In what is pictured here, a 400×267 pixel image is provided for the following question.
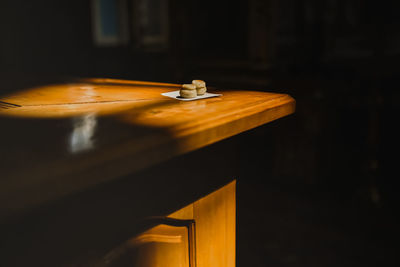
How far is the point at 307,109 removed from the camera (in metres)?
3.51

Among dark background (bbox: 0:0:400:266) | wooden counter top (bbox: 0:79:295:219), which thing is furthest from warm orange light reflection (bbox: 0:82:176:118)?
dark background (bbox: 0:0:400:266)

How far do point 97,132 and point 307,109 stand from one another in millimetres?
3017

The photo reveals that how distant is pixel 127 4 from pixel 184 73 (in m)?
2.58

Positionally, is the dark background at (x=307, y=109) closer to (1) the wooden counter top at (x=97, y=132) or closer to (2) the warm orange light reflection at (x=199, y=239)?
(1) the wooden counter top at (x=97, y=132)

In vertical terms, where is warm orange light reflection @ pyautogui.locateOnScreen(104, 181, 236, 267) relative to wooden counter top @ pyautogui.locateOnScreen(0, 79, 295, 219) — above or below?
below

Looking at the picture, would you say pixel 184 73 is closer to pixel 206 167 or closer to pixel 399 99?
pixel 399 99

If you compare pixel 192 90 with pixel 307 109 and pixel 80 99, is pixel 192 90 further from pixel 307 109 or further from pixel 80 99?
pixel 307 109

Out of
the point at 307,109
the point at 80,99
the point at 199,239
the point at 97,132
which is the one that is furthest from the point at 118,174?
the point at 307,109

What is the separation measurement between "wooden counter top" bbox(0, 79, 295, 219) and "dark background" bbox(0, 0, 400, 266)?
2.32 ft

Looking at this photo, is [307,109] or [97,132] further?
[307,109]

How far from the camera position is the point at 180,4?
5168 millimetres

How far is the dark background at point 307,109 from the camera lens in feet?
8.73

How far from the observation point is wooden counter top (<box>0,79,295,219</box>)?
22.2 inches

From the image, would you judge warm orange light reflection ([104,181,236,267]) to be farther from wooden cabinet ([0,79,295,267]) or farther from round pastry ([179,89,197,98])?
round pastry ([179,89,197,98])
